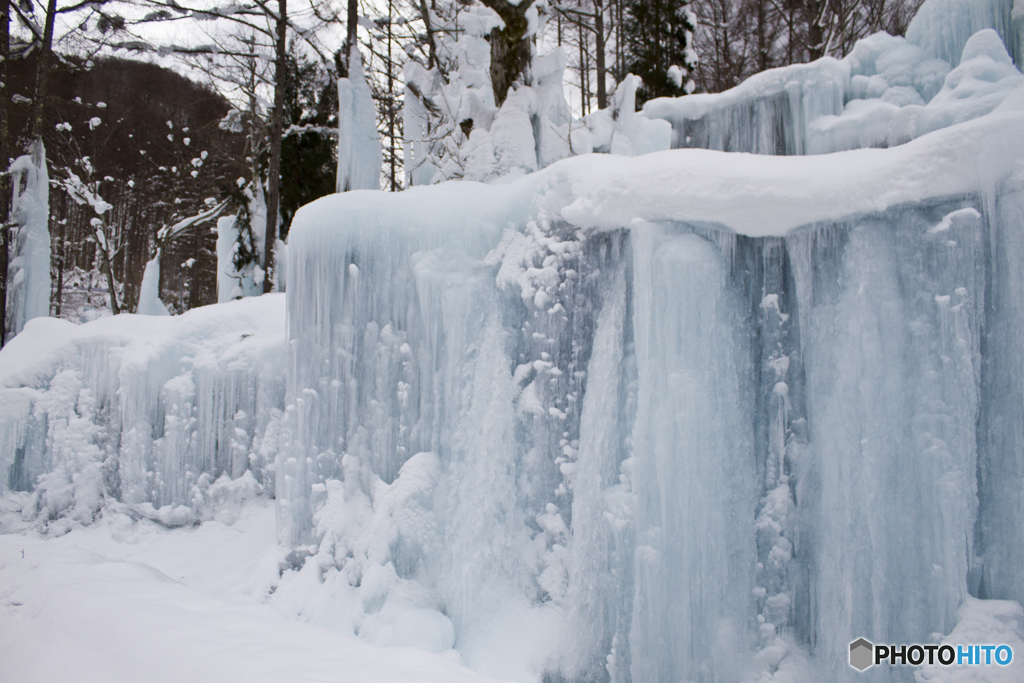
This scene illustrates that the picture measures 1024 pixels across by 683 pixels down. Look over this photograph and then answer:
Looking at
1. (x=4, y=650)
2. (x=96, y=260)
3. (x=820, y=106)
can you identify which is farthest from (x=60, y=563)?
(x=96, y=260)

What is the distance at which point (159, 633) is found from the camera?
8.57 feet

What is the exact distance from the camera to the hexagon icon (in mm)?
2537

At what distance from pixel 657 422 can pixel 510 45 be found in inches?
187

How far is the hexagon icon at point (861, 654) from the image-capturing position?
2.54m

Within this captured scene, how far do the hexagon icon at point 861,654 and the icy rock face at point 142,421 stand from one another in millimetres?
4551

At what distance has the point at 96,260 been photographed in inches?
659

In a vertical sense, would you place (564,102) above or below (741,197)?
above

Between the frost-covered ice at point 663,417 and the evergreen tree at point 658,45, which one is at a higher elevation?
the evergreen tree at point 658,45

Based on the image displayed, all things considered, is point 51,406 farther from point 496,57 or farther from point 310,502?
point 496,57

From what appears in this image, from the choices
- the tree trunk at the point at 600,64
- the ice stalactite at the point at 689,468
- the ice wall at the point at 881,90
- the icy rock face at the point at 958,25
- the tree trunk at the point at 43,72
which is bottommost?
the ice stalactite at the point at 689,468

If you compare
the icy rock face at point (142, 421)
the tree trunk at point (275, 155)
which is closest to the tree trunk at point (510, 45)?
the icy rock face at point (142, 421)

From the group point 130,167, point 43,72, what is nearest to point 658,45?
point 43,72

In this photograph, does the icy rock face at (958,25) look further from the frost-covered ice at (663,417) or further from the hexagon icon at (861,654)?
the hexagon icon at (861,654)

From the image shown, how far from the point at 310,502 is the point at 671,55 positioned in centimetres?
1154
